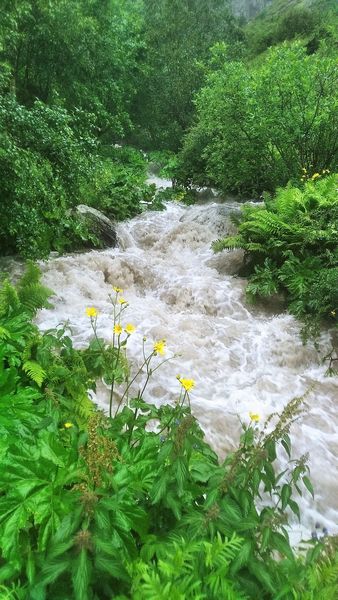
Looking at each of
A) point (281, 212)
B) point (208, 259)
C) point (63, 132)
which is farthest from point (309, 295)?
point (63, 132)

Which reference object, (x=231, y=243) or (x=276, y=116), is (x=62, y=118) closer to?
(x=231, y=243)

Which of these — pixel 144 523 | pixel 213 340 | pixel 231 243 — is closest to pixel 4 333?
pixel 144 523

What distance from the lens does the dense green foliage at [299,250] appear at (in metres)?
5.62

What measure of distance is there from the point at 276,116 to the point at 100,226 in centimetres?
445

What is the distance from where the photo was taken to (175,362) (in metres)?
4.74

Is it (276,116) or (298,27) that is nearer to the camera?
(276,116)

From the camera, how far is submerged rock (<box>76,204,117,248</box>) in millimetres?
8258

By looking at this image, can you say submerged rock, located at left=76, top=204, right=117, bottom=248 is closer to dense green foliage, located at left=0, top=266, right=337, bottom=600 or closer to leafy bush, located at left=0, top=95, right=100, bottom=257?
leafy bush, located at left=0, top=95, right=100, bottom=257

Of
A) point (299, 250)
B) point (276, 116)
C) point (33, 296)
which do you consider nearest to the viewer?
point (33, 296)

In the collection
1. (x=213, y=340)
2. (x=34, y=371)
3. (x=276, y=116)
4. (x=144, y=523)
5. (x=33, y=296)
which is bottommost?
(x=213, y=340)

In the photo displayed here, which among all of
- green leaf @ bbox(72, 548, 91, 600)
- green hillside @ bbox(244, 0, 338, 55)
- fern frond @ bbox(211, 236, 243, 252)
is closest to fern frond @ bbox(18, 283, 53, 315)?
green leaf @ bbox(72, 548, 91, 600)

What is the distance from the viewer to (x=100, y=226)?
8.44m

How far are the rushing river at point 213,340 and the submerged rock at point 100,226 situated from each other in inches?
11.7

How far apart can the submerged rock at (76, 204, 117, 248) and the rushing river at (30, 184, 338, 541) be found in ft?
0.97
